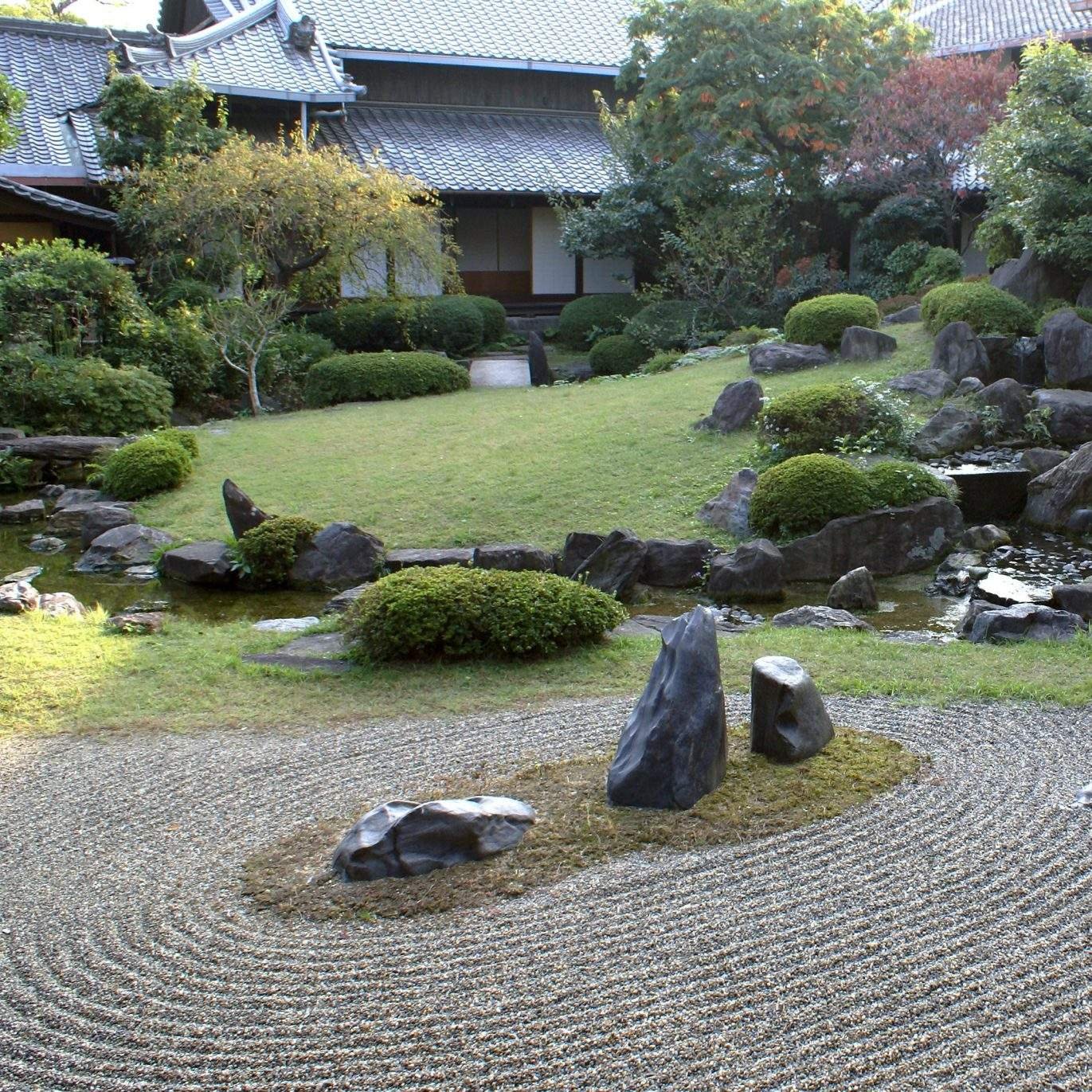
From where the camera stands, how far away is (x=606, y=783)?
4660 millimetres

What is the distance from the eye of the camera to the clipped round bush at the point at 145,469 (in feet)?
42.2

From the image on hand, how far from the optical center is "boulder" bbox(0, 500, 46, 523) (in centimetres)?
1285

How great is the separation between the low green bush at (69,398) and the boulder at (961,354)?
9.92m

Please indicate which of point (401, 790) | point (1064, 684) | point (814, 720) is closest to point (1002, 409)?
point (1064, 684)

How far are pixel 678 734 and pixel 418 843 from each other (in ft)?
3.50

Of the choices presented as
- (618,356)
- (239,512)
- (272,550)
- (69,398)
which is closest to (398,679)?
(272,550)

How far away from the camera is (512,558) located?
994 cm

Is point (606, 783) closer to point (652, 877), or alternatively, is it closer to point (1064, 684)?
point (652, 877)

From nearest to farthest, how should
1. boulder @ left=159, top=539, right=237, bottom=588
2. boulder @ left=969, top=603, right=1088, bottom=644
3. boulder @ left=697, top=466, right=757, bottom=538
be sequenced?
boulder @ left=969, top=603, right=1088, bottom=644
boulder @ left=159, top=539, right=237, bottom=588
boulder @ left=697, top=466, right=757, bottom=538

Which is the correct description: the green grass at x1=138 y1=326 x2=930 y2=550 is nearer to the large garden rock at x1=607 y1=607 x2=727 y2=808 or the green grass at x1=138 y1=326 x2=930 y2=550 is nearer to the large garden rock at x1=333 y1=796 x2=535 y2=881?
the large garden rock at x1=607 y1=607 x2=727 y2=808

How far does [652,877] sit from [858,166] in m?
19.5

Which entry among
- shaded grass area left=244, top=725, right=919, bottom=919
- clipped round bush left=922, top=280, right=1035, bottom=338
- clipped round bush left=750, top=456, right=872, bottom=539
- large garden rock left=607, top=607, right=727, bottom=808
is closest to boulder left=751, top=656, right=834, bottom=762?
shaded grass area left=244, top=725, right=919, bottom=919

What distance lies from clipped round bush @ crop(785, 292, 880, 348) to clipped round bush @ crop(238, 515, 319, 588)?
8.80 m

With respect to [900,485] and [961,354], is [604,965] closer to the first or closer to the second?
[900,485]
